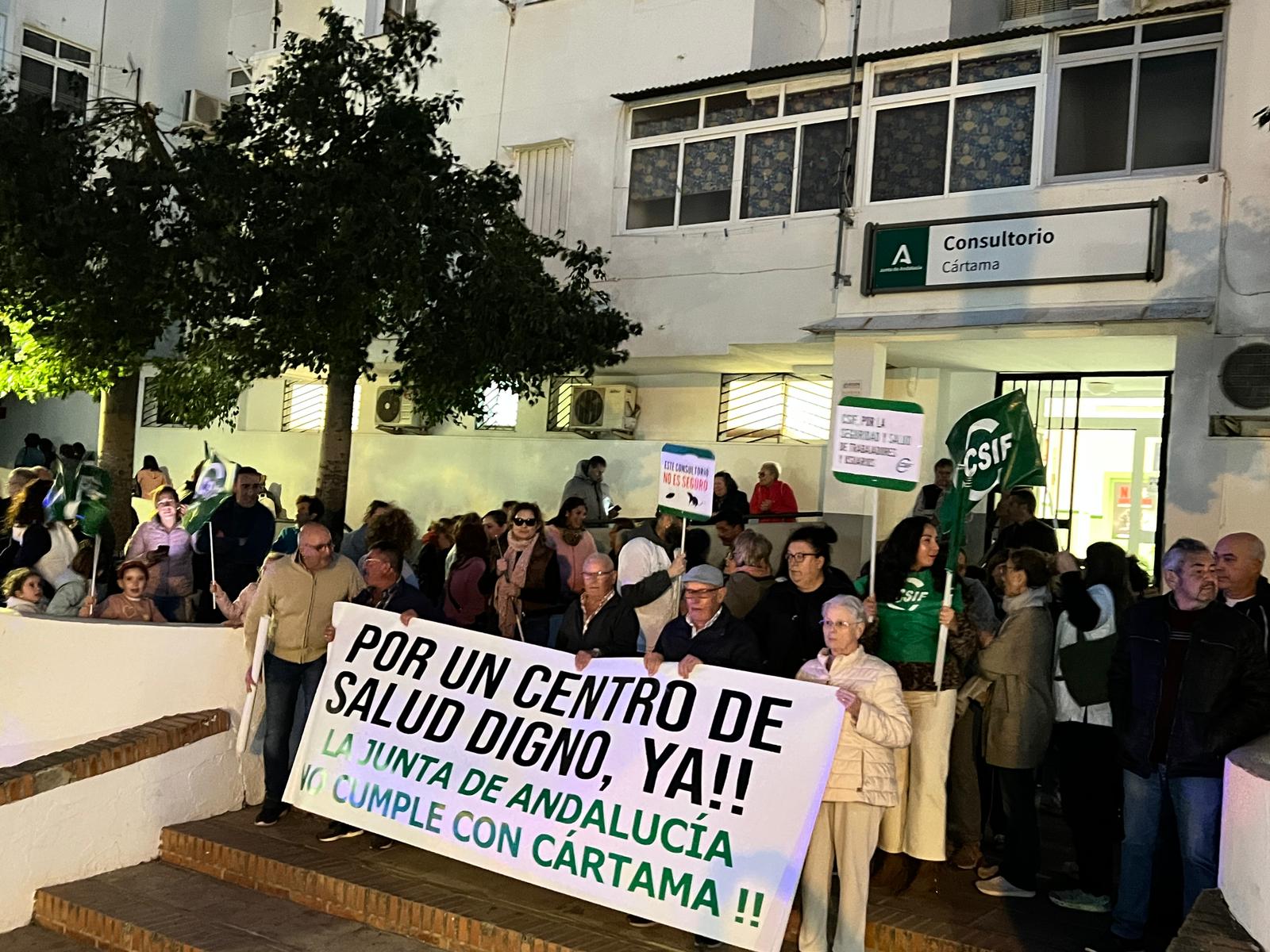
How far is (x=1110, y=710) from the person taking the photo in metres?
6.87

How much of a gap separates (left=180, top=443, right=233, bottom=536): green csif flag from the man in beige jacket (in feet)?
3.59

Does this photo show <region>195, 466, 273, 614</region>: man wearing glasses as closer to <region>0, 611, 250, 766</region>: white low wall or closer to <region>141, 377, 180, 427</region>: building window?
<region>0, 611, 250, 766</region>: white low wall

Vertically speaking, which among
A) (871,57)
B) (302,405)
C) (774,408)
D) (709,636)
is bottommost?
(709,636)

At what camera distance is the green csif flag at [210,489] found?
31.4ft

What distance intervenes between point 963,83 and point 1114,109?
5.66ft

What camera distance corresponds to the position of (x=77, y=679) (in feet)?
29.4

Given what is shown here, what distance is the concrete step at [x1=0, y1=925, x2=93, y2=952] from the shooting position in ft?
26.1

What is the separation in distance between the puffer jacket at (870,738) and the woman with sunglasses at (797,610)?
32.5 inches

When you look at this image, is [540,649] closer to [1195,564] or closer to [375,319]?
[1195,564]

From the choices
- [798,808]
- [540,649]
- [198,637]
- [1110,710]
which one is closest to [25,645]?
[198,637]

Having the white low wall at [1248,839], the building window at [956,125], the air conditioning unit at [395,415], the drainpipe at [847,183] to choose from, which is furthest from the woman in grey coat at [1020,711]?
the air conditioning unit at [395,415]

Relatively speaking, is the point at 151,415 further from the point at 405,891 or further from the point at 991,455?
the point at 991,455

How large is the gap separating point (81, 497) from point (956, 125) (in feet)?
32.9

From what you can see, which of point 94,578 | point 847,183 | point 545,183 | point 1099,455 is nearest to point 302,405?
point 545,183
